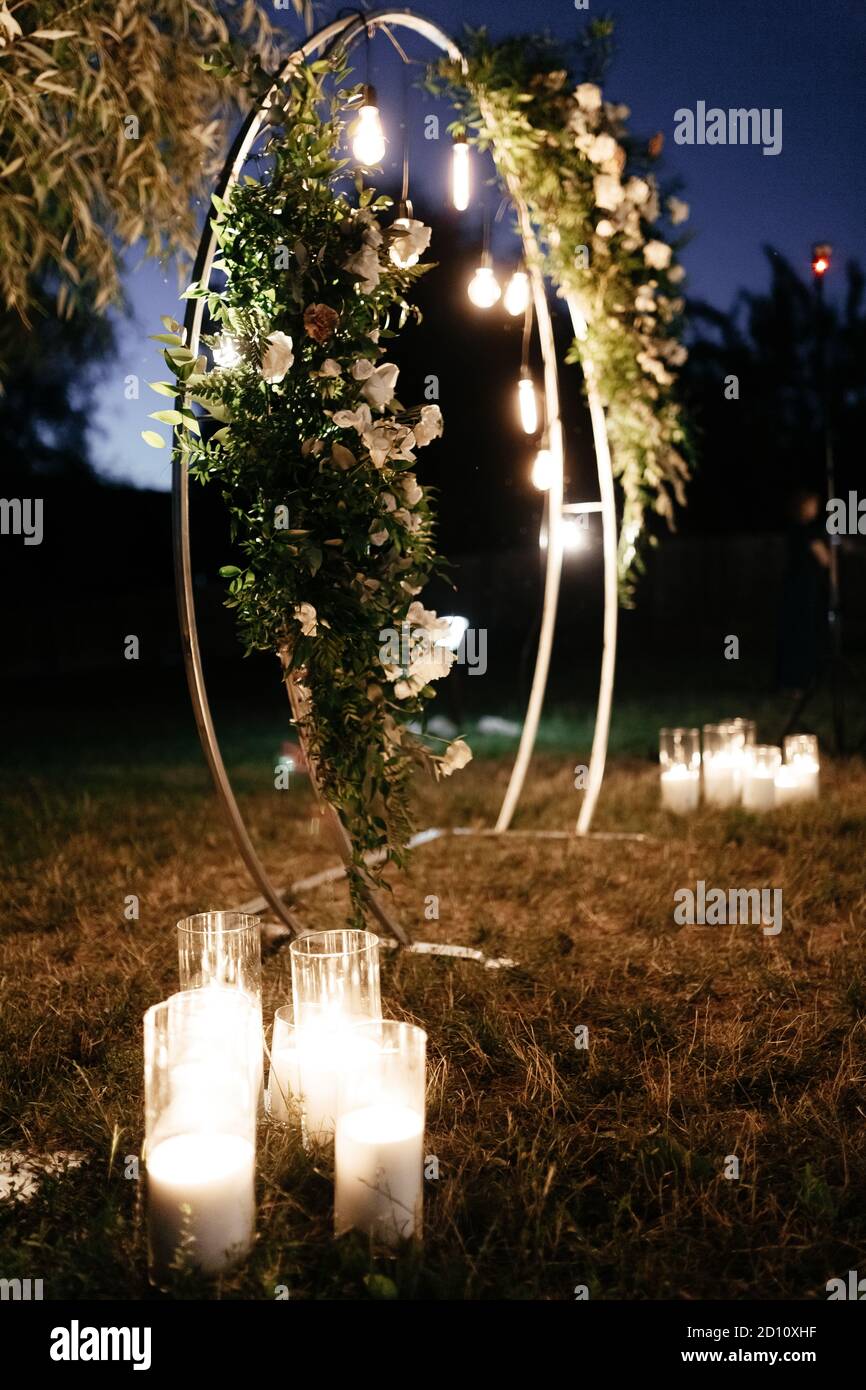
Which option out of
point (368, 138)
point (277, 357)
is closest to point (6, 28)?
point (368, 138)

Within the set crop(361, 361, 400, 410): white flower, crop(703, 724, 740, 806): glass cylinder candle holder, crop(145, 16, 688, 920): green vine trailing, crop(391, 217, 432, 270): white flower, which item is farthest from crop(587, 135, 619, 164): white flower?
crop(703, 724, 740, 806): glass cylinder candle holder

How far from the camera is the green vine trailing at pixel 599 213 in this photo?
441 cm

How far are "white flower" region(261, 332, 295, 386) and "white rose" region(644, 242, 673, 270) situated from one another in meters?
2.40

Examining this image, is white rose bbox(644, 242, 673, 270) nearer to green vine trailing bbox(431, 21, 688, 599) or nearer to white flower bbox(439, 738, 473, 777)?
green vine trailing bbox(431, 21, 688, 599)

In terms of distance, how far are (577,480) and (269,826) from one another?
634 centimetres

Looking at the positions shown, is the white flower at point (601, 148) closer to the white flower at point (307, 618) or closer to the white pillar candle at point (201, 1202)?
the white flower at point (307, 618)

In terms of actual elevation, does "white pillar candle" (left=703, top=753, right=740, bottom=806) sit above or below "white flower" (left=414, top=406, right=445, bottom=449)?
below

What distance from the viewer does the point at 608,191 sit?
14.8 feet

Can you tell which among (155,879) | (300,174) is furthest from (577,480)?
(300,174)

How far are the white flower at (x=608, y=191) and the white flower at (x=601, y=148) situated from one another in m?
0.07

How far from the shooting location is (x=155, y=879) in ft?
15.0

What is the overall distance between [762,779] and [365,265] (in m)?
3.50

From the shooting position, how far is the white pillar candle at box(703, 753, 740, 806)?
5.68 metres
